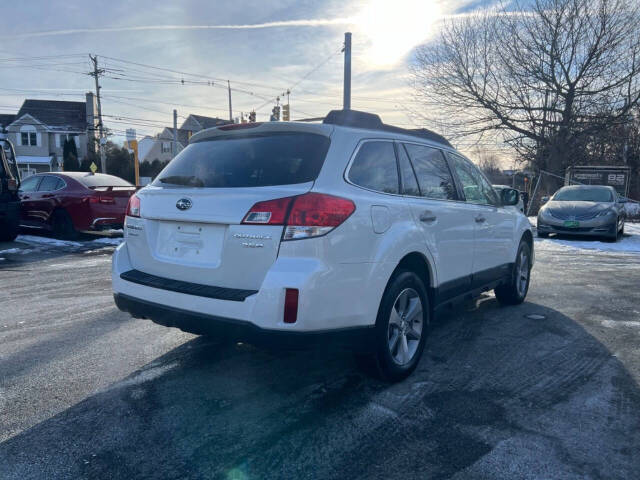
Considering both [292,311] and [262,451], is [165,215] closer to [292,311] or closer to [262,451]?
[292,311]

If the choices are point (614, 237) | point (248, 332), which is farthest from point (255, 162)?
point (614, 237)

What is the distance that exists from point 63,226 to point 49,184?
0.97m

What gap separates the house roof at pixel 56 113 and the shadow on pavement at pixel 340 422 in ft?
176

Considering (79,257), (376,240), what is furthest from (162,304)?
(79,257)

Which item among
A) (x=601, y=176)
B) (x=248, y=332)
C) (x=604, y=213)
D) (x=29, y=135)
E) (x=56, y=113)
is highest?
(x=56, y=113)

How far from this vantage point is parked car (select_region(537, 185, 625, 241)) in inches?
503

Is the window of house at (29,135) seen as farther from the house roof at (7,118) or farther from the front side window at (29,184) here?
the front side window at (29,184)

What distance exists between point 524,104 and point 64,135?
42556 millimetres

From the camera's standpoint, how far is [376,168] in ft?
11.8

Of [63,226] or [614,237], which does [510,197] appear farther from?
[63,226]

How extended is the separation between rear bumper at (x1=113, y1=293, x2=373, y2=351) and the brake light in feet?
0.28

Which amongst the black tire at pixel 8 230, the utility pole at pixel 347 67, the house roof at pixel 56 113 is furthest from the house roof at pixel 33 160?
the black tire at pixel 8 230

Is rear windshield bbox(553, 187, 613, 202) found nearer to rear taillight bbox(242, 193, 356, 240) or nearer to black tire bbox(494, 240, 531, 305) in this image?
black tire bbox(494, 240, 531, 305)

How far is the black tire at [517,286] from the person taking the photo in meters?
5.88
